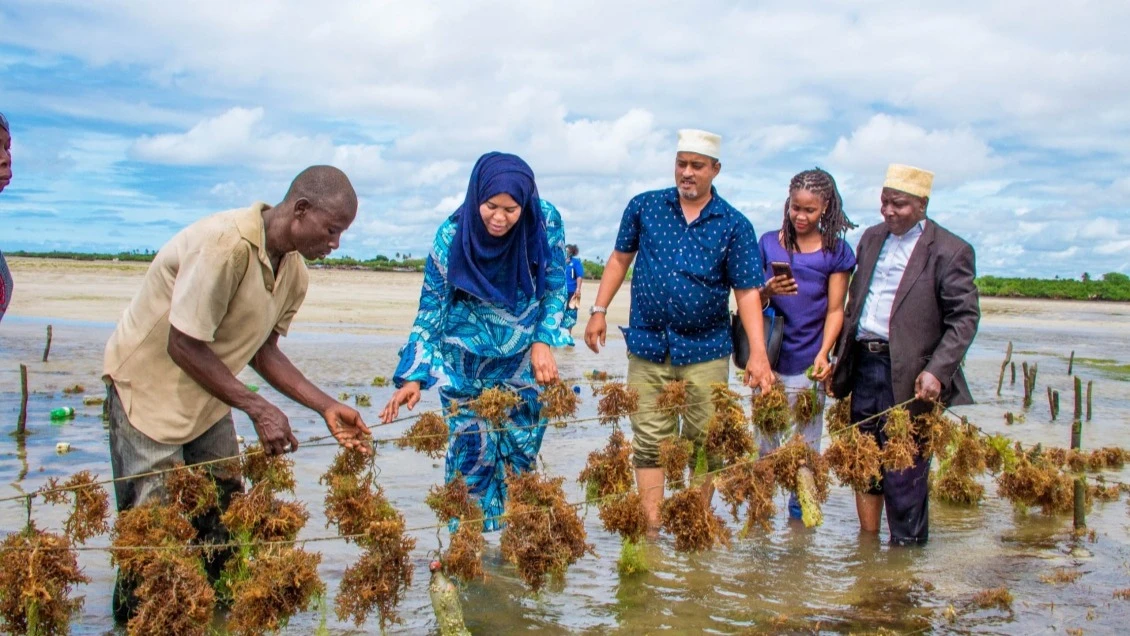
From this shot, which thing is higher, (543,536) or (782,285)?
(782,285)

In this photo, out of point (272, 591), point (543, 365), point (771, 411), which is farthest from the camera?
point (771, 411)

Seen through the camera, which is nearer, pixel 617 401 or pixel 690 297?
pixel 617 401

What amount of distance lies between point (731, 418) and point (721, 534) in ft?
2.23

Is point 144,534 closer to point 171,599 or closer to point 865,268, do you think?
point 171,599

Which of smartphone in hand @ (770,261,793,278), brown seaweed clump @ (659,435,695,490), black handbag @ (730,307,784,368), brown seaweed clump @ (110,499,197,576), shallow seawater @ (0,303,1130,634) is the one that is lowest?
shallow seawater @ (0,303,1130,634)

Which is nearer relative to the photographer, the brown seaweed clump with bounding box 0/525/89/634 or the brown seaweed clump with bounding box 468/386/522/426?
the brown seaweed clump with bounding box 0/525/89/634

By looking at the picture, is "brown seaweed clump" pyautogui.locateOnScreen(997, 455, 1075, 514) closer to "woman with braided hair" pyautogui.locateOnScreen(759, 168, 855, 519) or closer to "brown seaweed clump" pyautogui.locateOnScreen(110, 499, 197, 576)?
"woman with braided hair" pyautogui.locateOnScreen(759, 168, 855, 519)

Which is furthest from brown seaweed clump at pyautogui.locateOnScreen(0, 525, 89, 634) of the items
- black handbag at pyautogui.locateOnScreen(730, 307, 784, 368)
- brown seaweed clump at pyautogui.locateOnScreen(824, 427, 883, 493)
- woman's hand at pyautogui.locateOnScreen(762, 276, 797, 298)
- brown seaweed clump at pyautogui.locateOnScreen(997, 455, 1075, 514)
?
brown seaweed clump at pyautogui.locateOnScreen(997, 455, 1075, 514)

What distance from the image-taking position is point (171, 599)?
3.79m

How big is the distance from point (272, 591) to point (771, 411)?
3.03m

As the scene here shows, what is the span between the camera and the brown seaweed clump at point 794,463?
5152 mm

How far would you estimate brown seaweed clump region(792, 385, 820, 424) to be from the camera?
6.40 m

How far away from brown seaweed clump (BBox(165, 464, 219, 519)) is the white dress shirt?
13.1ft

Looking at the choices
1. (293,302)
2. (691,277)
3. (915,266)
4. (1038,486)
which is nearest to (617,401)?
(691,277)
